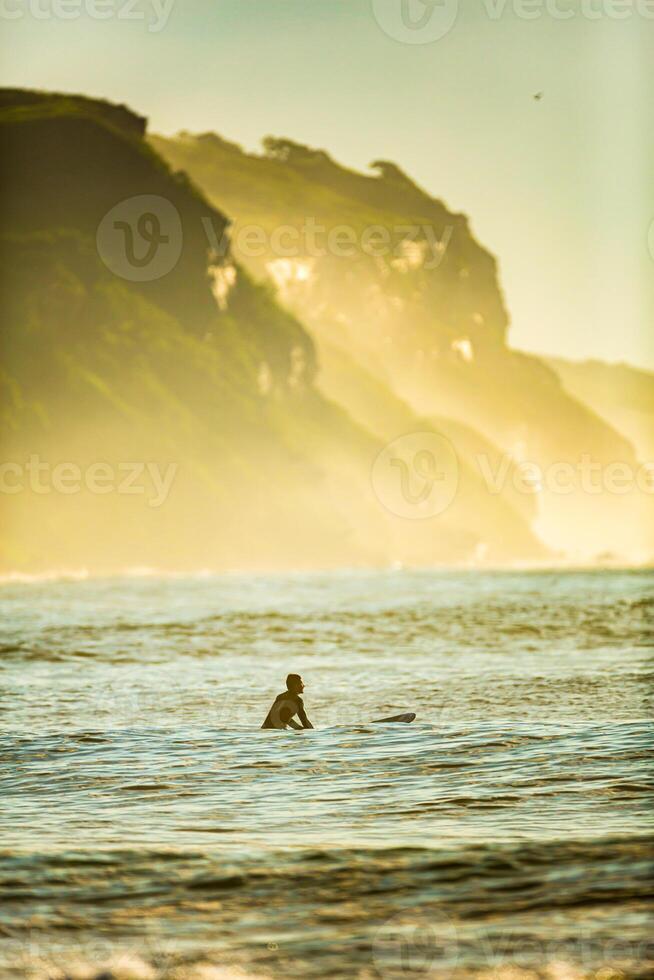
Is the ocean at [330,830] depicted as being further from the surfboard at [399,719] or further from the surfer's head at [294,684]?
the surfer's head at [294,684]

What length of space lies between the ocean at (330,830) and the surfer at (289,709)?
0.39m

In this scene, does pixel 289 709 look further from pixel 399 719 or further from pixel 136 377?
pixel 136 377

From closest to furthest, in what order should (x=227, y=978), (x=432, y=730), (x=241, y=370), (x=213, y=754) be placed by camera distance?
1. (x=227, y=978)
2. (x=213, y=754)
3. (x=432, y=730)
4. (x=241, y=370)

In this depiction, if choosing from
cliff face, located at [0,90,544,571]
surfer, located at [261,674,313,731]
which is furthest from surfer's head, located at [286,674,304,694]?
cliff face, located at [0,90,544,571]

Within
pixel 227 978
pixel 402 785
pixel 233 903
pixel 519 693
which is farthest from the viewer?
pixel 519 693

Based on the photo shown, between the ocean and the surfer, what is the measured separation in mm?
395

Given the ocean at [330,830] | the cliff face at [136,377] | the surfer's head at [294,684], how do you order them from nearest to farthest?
the ocean at [330,830] → the surfer's head at [294,684] → the cliff face at [136,377]

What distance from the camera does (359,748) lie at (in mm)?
16703

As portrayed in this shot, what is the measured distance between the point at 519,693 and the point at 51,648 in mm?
19132

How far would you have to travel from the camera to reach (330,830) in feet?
37.1

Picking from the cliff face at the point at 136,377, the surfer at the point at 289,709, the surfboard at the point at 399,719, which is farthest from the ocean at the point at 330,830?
the cliff face at the point at 136,377

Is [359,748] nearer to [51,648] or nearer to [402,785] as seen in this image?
[402,785]

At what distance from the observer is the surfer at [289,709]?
18.7 metres

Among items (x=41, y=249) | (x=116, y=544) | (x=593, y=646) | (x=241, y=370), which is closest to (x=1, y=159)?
(x=41, y=249)
